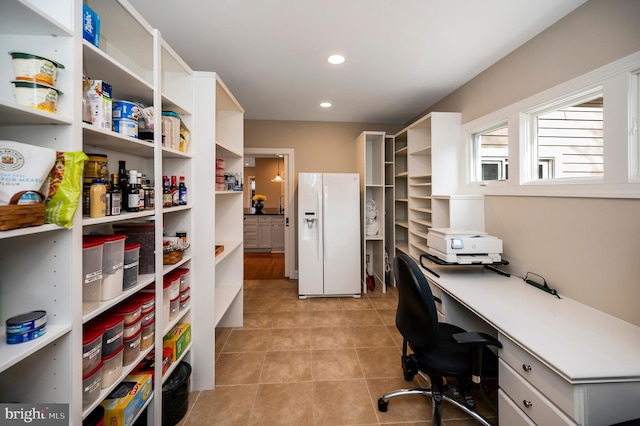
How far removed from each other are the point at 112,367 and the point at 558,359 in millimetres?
1859

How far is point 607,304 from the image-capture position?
4.77ft

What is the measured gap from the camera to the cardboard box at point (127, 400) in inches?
46.2

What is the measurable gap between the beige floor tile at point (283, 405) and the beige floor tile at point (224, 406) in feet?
0.19

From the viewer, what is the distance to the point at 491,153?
2.57 metres

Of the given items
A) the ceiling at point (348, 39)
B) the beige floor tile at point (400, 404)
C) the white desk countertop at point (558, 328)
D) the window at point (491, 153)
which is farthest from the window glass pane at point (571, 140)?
the beige floor tile at point (400, 404)

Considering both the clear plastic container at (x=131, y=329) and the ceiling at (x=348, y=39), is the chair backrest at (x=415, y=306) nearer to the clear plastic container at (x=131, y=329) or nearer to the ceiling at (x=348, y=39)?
the clear plastic container at (x=131, y=329)

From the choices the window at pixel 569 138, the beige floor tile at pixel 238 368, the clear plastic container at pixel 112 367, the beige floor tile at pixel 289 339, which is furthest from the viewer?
the beige floor tile at pixel 289 339

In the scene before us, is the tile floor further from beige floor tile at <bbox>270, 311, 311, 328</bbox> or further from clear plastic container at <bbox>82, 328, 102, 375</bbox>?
clear plastic container at <bbox>82, 328, 102, 375</bbox>

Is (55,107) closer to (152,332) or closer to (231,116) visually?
(152,332)

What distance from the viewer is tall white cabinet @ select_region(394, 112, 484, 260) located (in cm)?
250

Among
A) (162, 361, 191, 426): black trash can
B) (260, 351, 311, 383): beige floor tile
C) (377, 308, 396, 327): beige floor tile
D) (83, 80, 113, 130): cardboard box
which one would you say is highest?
(83, 80, 113, 130): cardboard box

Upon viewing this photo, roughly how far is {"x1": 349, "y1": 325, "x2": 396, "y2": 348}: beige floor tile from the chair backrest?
3.16 ft

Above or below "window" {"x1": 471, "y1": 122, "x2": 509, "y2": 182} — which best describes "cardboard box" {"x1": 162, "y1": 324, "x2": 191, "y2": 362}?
below

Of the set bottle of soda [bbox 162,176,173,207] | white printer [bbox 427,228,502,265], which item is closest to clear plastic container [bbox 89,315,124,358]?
bottle of soda [bbox 162,176,173,207]
